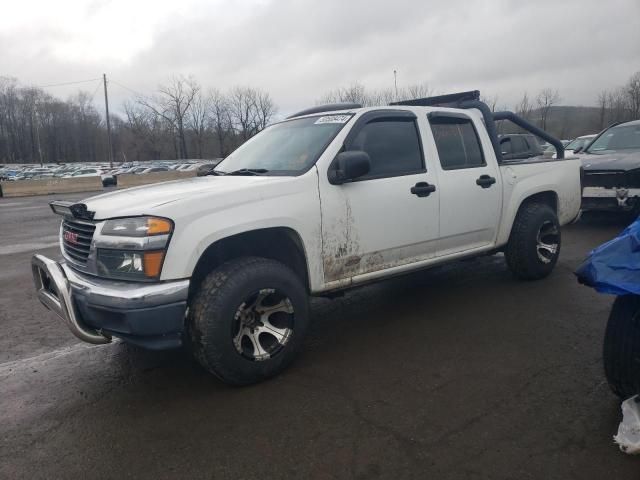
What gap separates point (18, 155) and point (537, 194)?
99.8 m

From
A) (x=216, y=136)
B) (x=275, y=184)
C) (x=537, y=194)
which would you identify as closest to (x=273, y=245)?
(x=275, y=184)

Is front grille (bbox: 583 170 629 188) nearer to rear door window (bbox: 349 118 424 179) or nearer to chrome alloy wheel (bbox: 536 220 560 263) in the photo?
chrome alloy wheel (bbox: 536 220 560 263)

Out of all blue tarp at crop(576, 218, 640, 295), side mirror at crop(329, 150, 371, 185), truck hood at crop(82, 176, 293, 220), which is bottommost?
blue tarp at crop(576, 218, 640, 295)

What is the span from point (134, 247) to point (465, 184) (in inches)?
114

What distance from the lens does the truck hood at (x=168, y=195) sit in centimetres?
297

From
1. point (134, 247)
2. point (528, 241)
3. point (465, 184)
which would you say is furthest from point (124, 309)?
point (528, 241)

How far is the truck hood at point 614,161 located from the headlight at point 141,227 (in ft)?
23.5

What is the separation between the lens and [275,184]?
3.32 metres

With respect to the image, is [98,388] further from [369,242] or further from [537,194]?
[537,194]

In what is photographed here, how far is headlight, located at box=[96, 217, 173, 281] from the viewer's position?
2.81 metres

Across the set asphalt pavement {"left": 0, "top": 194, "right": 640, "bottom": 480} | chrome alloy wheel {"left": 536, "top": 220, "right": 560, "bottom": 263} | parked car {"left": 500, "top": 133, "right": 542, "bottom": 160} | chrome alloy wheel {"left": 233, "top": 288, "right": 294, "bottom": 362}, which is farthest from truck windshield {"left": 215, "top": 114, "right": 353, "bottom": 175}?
parked car {"left": 500, "top": 133, "right": 542, "bottom": 160}

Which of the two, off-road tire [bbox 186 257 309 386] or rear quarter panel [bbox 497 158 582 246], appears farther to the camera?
rear quarter panel [bbox 497 158 582 246]

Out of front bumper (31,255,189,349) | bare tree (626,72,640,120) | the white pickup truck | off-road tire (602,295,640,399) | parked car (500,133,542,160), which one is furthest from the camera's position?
bare tree (626,72,640,120)

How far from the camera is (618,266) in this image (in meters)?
2.40
